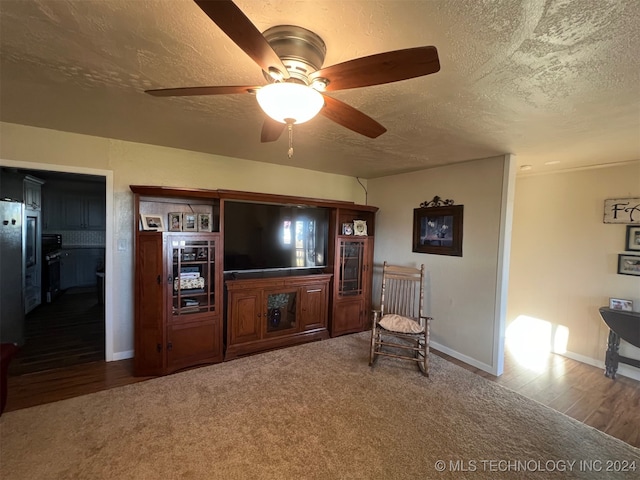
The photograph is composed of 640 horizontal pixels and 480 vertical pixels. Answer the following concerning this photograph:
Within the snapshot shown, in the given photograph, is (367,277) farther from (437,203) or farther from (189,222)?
(189,222)

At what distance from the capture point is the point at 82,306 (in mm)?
4855

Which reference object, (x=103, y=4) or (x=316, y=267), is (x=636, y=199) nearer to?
(x=316, y=267)

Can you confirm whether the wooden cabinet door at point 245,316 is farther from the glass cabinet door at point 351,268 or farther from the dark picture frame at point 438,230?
the dark picture frame at point 438,230

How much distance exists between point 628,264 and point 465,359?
1956 millimetres

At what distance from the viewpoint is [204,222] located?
323cm

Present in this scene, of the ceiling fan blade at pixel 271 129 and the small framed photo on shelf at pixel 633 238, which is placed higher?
the ceiling fan blade at pixel 271 129

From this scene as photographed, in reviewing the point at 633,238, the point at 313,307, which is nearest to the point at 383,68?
the point at 313,307

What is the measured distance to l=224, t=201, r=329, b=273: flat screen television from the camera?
3240 millimetres

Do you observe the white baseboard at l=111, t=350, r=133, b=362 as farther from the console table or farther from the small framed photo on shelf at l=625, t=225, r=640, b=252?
the small framed photo on shelf at l=625, t=225, r=640, b=252

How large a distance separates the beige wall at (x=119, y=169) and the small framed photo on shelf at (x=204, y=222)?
36cm

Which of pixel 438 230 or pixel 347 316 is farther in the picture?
pixel 347 316

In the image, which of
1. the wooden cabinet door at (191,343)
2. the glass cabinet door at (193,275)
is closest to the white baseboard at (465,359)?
the wooden cabinet door at (191,343)

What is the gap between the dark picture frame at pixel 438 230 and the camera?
10.9ft

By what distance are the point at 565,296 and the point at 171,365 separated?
4501 millimetres
